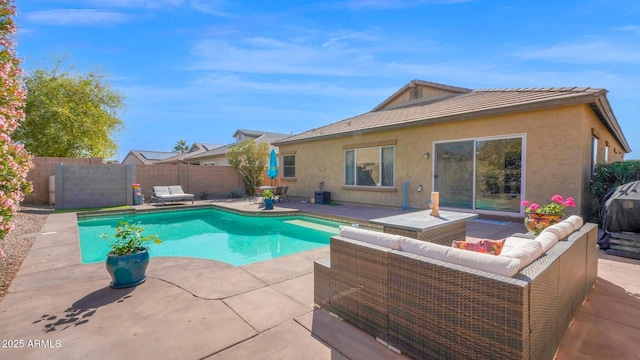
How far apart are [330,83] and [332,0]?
605 centimetres

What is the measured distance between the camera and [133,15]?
7.86 meters

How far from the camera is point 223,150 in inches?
907

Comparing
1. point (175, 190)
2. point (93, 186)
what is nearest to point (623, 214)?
point (175, 190)

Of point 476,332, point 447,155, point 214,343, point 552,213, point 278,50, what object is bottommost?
point 214,343

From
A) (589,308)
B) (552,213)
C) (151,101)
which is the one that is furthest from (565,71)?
(151,101)

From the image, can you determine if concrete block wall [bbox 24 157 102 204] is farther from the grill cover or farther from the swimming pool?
the grill cover

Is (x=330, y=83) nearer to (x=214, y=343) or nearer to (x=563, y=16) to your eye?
(x=563, y=16)

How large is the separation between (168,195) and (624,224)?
1438cm

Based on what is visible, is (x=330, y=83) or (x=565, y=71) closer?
(x=565, y=71)

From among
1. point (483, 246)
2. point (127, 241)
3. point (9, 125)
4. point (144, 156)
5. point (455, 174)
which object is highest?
point (144, 156)

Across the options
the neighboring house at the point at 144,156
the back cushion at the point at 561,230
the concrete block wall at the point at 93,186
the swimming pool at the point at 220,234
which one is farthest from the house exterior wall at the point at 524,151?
the neighboring house at the point at 144,156

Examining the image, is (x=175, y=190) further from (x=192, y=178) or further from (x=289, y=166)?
(x=289, y=166)

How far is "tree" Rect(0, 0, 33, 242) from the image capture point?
3693mm

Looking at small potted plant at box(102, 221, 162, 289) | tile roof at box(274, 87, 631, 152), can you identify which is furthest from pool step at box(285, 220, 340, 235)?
small potted plant at box(102, 221, 162, 289)
